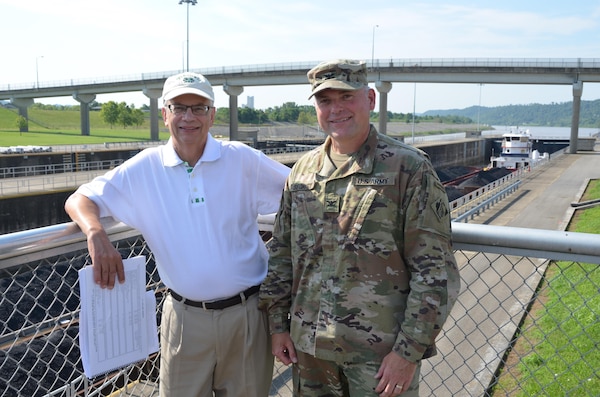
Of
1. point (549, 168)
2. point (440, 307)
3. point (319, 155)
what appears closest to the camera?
point (440, 307)

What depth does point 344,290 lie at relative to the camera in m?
2.42

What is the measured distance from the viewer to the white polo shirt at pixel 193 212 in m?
2.64

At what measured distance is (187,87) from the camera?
265 cm

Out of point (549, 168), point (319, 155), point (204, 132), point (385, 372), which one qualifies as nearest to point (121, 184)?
point (204, 132)

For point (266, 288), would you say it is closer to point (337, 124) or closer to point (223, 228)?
point (223, 228)

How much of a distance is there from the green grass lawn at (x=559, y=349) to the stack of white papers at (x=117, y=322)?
2.10 m

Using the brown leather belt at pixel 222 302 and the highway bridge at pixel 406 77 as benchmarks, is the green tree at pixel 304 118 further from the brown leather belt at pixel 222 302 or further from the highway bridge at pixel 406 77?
the brown leather belt at pixel 222 302

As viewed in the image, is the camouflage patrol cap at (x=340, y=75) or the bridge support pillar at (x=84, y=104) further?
the bridge support pillar at (x=84, y=104)

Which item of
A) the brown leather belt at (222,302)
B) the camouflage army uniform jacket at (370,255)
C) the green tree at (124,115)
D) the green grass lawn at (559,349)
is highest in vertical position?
the green tree at (124,115)

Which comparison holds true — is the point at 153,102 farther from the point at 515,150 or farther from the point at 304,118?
the point at 304,118

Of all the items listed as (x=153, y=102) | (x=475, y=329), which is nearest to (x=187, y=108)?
(x=475, y=329)

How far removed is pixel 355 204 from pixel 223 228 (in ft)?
2.23

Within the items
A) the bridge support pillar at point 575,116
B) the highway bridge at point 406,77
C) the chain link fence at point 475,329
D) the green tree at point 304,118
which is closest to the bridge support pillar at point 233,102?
the highway bridge at point 406,77

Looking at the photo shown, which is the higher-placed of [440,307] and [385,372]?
[440,307]
